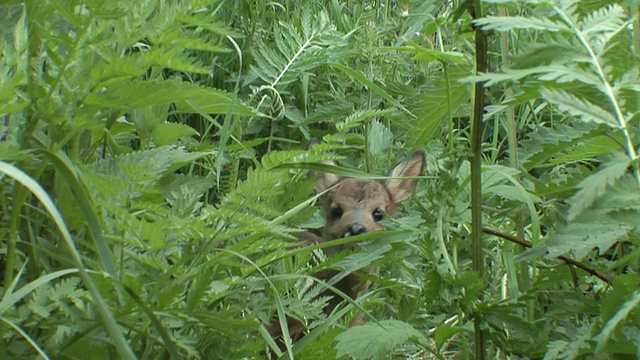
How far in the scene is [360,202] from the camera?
218 inches

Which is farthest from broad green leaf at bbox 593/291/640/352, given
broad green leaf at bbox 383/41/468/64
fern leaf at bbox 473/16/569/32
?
broad green leaf at bbox 383/41/468/64

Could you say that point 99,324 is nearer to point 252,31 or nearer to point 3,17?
point 3,17

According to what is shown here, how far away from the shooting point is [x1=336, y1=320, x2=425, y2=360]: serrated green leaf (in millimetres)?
2276

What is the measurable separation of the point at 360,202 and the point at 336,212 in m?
0.16

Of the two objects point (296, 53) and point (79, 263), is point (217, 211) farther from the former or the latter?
point (296, 53)

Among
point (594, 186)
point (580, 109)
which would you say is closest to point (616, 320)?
point (594, 186)

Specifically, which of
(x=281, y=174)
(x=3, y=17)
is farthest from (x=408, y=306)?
(x=3, y=17)

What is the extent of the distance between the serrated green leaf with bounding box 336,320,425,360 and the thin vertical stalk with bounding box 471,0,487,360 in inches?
7.8

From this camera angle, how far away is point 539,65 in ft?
7.07

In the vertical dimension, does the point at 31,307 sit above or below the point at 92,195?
below

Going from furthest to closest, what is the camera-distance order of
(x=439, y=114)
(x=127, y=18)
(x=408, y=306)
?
1. (x=408, y=306)
2. (x=439, y=114)
3. (x=127, y=18)

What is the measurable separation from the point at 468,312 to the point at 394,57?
2.67 metres

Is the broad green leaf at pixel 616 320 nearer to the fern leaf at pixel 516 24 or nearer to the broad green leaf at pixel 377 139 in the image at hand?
the fern leaf at pixel 516 24

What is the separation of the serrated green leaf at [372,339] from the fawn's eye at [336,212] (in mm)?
3086
